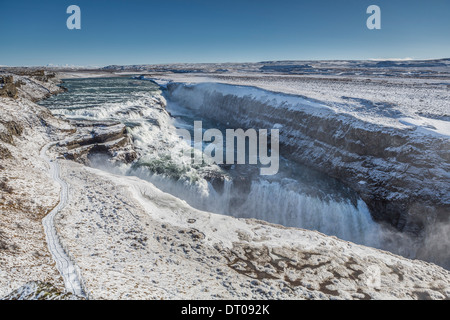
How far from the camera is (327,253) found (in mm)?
11562

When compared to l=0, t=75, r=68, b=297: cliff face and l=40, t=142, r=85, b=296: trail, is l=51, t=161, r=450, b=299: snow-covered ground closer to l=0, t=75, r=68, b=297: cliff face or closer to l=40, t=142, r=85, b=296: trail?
l=40, t=142, r=85, b=296: trail

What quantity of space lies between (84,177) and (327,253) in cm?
1530

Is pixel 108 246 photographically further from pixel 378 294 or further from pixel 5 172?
pixel 378 294

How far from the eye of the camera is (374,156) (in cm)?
2128

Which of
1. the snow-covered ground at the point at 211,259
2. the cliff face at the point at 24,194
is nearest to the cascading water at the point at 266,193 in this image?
the cliff face at the point at 24,194

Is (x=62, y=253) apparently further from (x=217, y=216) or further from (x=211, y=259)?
(x=217, y=216)

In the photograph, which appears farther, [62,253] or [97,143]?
[97,143]

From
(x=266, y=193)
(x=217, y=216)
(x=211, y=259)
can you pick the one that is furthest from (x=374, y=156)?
(x=211, y=259)

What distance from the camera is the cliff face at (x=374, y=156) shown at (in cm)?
1739

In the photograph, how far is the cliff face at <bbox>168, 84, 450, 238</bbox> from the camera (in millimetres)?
17391

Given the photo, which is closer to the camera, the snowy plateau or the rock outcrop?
the snowy plateau

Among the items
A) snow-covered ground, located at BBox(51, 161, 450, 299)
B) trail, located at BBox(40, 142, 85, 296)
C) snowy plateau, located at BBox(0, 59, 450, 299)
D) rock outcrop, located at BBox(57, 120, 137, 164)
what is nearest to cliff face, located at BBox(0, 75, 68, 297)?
snowy plateau, located at BBox(0, 59, 450, 299)

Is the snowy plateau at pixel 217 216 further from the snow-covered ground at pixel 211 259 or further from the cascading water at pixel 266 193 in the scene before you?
the cascading water at pixel 266 193
